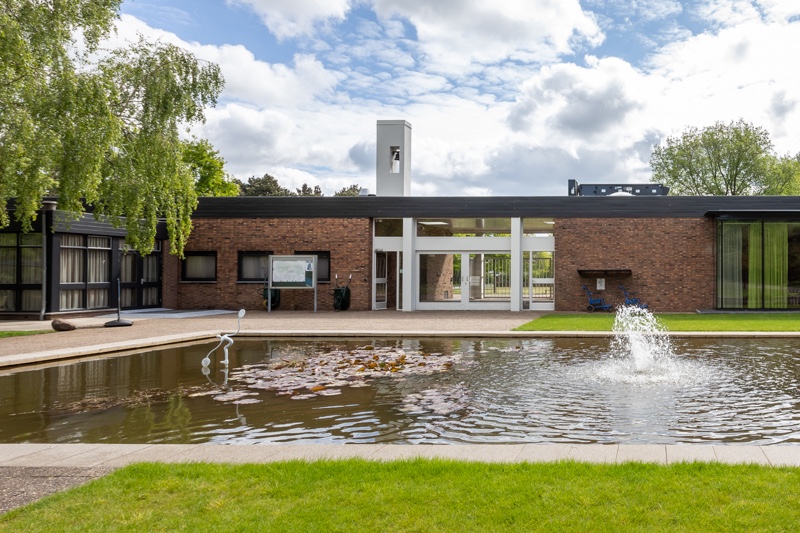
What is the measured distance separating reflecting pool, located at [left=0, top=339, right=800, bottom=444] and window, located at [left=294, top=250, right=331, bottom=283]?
12.5 m

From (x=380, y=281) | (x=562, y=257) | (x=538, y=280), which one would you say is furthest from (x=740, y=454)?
(x=380, y=281)

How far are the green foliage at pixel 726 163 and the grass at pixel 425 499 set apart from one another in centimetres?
4840

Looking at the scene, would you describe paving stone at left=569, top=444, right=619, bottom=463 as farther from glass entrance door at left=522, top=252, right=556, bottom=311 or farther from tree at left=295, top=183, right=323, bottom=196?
tree at left=295, top=183, right=323, bottom=196

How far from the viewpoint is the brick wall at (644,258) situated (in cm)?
2459

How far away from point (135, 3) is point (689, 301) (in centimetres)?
1953

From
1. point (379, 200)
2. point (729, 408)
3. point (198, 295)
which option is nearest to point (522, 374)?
point (729, 408)

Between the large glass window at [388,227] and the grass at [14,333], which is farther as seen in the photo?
the large glass window at [388,227]

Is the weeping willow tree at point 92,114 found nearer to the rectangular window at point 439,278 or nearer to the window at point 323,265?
the window at point 323,265

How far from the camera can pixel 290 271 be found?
24.9 m

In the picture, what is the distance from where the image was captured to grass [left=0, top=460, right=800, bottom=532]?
413cm

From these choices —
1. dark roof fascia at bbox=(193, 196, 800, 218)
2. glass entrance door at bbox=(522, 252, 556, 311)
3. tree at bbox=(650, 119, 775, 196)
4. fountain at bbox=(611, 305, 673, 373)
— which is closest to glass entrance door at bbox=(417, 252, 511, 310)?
glass entrance door at bbox=(522, 252, 556, 311)

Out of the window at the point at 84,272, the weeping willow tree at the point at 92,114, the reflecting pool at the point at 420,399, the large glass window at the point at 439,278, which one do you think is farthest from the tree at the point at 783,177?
the window at the point at 84,272

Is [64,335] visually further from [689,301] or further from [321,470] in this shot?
[689,301]

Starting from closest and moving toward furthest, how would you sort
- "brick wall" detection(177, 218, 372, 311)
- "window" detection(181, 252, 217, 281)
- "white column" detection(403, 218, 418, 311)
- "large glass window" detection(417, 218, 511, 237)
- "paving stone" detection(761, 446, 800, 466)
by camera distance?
1. "paving stone" detection(761, 446, 800, 466)
2. "white column" detection(403, 218, 418, 311)
3. "brick wall" detection(177, 218, 372, 311)
4. "large glass window" detection(417, 218, 511, 237)
5. "window" detection(181, 252, 217, 281)
